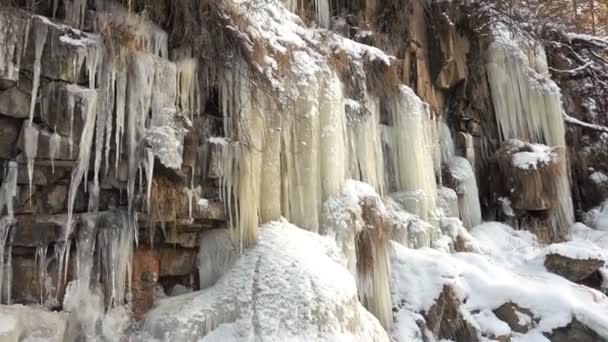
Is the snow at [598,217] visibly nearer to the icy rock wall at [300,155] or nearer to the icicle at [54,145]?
the icy rock wall at [300,155]

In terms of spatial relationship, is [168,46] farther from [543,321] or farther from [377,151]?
[543,321]

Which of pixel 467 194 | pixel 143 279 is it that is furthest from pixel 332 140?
pixel 467 194

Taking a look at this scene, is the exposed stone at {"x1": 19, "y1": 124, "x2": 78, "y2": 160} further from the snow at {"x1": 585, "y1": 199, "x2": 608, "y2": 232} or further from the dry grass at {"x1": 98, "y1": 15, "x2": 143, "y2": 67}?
the snow at {"x1": 585, "y1": 199, "x2": 608, "y2": 232}

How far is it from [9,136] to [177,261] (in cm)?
163

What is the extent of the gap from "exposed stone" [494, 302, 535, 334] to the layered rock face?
2 centimetres

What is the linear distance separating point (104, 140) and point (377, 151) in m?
3.50

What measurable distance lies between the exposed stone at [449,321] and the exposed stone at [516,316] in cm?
40

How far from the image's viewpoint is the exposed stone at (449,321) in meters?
4.75

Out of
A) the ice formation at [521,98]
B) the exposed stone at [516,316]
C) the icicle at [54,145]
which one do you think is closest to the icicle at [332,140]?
the exposed stone at [516,316]

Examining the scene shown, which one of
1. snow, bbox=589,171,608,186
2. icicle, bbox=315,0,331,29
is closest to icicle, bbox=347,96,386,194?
icicle, bbox=315,0,331,29

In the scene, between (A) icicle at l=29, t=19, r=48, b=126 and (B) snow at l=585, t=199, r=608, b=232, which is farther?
(B) snow at l=585, t=199, r=608, b=232

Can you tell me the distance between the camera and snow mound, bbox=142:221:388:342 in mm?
3500

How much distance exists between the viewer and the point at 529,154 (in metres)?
8.08

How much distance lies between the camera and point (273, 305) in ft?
12.0
